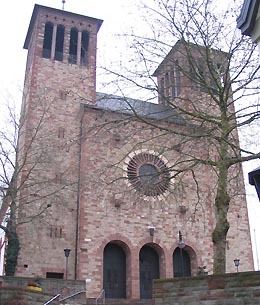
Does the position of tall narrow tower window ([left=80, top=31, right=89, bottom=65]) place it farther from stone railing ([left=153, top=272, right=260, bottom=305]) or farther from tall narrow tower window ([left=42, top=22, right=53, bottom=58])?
stone railing ([left=153, top=272, right=260, bottom=305])

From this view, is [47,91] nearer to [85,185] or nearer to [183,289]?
[85,185]

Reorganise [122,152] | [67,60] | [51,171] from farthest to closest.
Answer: [67,60], [122,152], [51,171]

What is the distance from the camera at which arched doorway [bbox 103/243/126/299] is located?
24.9 metres

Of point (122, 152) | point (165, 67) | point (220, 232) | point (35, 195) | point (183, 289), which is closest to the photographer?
point (183, 289)

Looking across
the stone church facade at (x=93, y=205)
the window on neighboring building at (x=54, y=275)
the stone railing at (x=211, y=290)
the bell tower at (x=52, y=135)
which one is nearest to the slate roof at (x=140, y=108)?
the bell tower at (x=52, y=135)

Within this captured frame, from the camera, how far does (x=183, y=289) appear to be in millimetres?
9617

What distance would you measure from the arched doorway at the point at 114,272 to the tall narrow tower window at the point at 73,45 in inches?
504

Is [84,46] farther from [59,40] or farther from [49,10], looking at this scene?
[49,10]

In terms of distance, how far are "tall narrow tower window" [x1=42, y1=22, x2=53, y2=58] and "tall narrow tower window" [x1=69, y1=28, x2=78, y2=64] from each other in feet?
4.76

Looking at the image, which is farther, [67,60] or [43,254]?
[67,60]

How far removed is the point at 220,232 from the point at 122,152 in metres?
16.0

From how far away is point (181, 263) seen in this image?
27062 millimetres

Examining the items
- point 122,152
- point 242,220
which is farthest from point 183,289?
point 242,220

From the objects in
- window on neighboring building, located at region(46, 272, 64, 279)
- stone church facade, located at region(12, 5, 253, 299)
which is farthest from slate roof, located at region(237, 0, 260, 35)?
window on neighboring building, located at region(46, 272, 64, 279)
